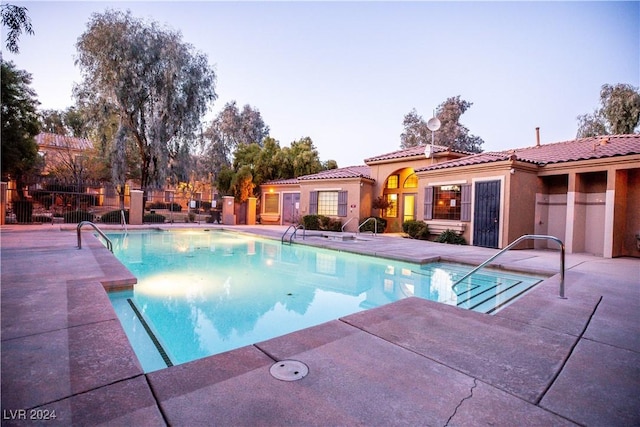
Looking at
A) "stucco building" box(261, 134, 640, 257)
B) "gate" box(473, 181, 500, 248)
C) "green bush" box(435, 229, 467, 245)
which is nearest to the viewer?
"stucco building" box(261, 134, 640, 257)

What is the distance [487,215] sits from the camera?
460 inches

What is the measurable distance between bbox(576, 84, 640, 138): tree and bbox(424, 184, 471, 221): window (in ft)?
50.7

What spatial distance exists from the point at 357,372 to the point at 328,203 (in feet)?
54.5

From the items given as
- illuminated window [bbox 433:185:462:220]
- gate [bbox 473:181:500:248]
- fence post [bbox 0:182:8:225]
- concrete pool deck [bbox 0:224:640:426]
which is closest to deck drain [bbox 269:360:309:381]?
concrete pool deck [bbox 0:224:640:426]

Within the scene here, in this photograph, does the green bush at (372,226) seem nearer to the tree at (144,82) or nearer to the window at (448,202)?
the window at (448,202)

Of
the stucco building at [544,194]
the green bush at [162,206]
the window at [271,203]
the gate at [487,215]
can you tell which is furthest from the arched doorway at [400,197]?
the green bush at [162,206]

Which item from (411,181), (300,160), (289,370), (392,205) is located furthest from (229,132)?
(289,370)

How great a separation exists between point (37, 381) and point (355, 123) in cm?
3092

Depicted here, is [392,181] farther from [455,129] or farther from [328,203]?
[455,129]

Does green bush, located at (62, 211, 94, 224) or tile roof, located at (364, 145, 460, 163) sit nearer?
tile roof, located at (364, 145, 460, 163)

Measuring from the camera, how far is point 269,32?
15258 mm

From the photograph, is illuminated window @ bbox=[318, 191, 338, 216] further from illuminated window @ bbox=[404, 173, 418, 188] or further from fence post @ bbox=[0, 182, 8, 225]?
fence post @ bbox=[0, 182, 8, 225]

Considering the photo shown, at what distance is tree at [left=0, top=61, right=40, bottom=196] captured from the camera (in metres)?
14.2

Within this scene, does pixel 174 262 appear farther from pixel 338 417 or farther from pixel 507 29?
pixel 507 29
